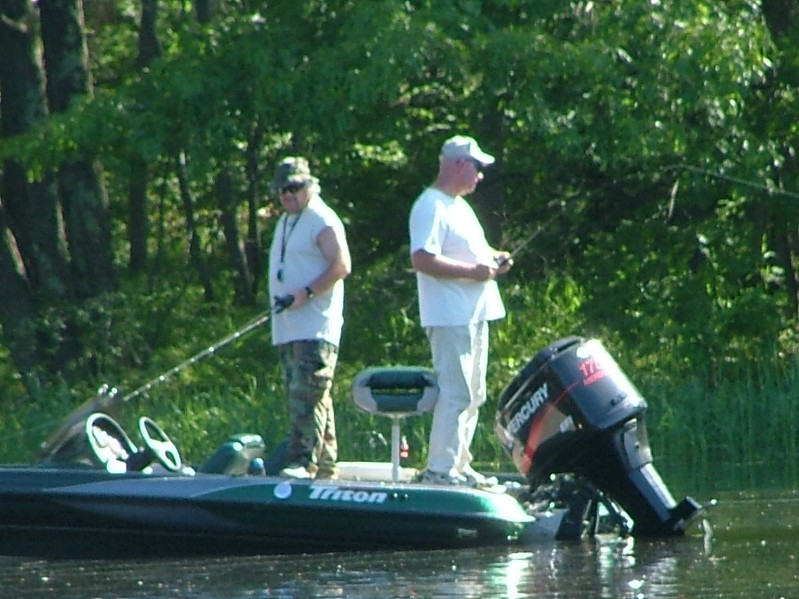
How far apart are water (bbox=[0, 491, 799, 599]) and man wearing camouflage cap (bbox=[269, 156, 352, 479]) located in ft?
2.09

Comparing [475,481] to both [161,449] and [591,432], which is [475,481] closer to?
[591,432]

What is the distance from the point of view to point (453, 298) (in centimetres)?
916

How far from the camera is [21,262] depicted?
19.1 m

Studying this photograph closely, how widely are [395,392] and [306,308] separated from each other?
583 mm

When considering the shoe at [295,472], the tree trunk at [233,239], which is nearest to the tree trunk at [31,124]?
the tree trunk at [233,239]

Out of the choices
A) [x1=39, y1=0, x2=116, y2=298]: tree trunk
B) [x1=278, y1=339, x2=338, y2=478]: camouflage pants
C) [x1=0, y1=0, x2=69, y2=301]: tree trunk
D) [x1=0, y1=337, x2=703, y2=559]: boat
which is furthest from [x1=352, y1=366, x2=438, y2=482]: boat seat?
[x1=39, y1=0, x2=116, y2=298]: tree trunk

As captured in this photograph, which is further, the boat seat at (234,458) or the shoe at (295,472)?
the boat seat at (234,458)

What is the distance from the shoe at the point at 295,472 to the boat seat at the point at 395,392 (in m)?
0.42

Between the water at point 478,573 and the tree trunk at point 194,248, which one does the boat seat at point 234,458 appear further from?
the tree trunk at point 194,248

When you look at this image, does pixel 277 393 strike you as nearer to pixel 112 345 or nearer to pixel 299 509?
pixel 112 345

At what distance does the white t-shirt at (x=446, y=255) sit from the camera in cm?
912

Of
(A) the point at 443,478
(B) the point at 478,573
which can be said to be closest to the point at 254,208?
(A) the point at 443,478

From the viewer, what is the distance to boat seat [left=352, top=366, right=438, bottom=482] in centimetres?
905

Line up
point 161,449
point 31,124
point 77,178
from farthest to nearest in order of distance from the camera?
1. point 77,178
2. point 31,124
3. point 161,449
